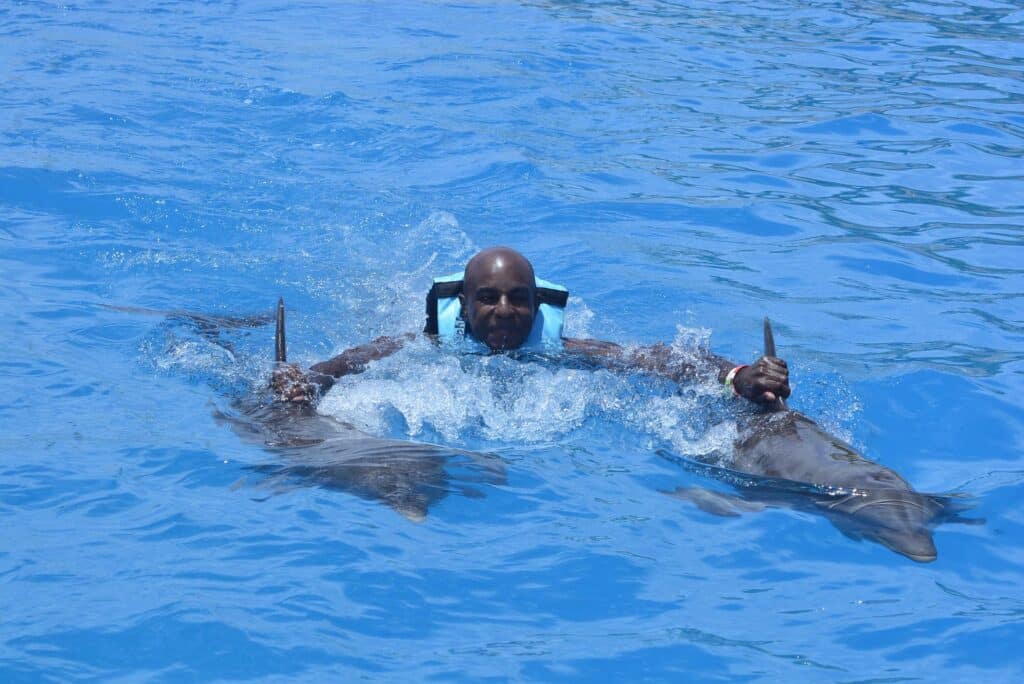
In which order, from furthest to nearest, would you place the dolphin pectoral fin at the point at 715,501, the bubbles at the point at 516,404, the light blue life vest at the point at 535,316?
1. the light blue life vest at the point at 535,316
2. the bubbles at the point at 516,404
3. the dolphin pectoral fin at the point at 715,501

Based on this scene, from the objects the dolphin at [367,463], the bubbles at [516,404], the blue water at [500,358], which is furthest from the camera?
the bubbles at [516,404]

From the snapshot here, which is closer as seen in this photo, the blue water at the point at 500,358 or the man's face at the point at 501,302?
the blue water at the point at 500,358

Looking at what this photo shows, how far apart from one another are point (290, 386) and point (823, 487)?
2.39m

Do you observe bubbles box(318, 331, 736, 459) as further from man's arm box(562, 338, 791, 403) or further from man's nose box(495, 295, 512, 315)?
man's nose box(495, 295, 512, 315)

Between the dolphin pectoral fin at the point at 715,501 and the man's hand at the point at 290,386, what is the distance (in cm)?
172

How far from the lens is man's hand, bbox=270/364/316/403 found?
5512mm

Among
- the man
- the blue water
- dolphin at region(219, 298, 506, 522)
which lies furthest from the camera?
the man

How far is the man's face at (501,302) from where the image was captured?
6.07m

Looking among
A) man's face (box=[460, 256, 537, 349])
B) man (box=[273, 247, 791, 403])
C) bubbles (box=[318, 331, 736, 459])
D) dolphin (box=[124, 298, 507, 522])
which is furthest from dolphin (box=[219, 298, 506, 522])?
man's face (box=[460, 256, 537, 349])

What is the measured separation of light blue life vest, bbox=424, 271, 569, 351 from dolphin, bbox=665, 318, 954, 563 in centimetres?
145

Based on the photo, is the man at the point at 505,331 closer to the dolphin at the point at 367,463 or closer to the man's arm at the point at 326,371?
the man's arm at the point at 326,371

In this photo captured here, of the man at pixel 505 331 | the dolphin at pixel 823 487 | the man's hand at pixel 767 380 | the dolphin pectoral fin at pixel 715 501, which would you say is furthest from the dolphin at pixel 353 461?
the man's hand at pixel 767 380

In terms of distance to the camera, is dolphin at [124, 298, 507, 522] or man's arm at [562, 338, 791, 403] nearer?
dolphin at [124, 298, 507, 522]

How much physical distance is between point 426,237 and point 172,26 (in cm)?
667
